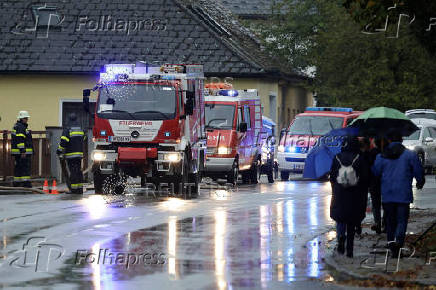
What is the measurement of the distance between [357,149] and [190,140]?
13217 millimetres

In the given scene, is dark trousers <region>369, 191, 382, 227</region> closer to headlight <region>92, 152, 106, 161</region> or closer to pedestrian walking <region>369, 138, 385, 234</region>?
pedestrian walking <region>369, 138, 385, 234</region>

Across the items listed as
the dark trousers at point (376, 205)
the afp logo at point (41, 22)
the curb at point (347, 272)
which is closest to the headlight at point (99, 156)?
the dark trousers at point (376, 205)

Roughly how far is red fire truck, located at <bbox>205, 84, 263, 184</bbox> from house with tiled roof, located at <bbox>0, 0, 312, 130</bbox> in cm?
1306

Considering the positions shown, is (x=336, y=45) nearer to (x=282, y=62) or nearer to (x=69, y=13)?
(x=282, y=62)

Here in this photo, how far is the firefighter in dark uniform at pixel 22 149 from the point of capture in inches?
1152

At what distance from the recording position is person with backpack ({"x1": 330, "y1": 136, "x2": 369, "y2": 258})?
49.3ft

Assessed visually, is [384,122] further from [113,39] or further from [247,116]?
[113,39]

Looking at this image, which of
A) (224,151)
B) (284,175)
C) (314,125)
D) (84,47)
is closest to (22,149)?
(224,151)

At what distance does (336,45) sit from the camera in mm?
56344

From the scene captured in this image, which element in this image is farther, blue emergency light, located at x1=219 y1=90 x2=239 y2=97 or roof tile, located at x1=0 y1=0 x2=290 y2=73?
roof tile, located at x1=0 y1=0 x2=290 y2=73

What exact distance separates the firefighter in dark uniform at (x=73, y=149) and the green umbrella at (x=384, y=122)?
403 inches

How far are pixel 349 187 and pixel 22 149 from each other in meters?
15.7

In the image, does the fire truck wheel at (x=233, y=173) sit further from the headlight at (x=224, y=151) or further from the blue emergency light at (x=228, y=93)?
the blue emergency light at (x=228, y=93)

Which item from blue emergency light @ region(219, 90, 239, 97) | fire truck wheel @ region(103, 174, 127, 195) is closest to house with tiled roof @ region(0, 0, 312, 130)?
blue emergency light @ region(219, 90, 239, 97)
